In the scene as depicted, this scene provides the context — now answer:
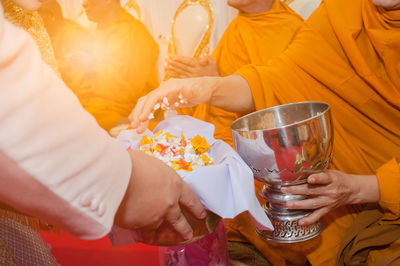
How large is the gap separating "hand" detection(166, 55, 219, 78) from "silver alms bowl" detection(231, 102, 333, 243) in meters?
0.73

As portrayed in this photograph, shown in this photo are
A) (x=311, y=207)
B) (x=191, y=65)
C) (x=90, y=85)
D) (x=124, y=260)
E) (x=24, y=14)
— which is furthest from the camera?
(x=90, y=85)

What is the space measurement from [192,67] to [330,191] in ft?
2.86

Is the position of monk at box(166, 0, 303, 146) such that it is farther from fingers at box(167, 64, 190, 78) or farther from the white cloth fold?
the white cloth fold

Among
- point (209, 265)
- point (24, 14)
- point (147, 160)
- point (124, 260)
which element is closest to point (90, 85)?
point (24, 14)

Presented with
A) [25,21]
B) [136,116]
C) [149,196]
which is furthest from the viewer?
[25,21]

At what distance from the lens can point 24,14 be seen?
1.33 metres

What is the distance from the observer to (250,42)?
154 cm

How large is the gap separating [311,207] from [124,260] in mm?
553

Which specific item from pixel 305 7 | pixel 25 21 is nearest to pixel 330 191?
pixel 305 7

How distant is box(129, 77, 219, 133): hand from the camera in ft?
3.19

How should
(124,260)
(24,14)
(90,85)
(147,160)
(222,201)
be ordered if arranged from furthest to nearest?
(90,85), (24,14), (124,260), (222,201), (147,160)

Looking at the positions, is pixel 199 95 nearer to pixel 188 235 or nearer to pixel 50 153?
pixel 188 235

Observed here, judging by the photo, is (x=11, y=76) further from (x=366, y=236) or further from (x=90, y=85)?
(x=90, y=85)

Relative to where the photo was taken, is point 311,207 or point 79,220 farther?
point 311,207
